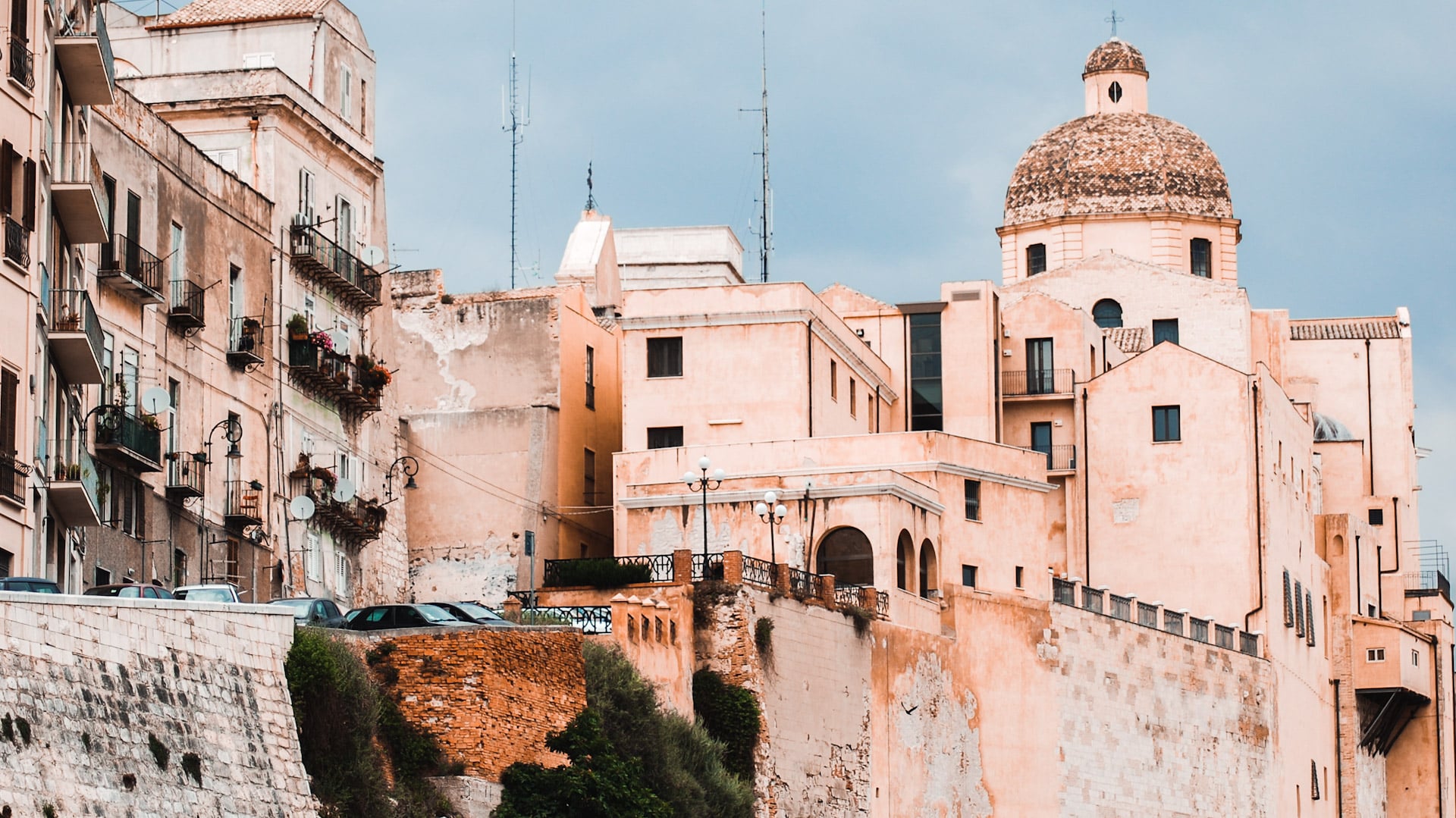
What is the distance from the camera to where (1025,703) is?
59.1 meters

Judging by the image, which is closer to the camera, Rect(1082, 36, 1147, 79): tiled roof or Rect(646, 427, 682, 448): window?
Rect(646, 427, 682, 448): window

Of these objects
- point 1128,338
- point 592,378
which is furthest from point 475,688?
point 1128,338

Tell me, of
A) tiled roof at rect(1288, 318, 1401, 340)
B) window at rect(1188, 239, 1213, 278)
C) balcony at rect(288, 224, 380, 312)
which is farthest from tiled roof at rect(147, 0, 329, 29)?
tiled roof at rect(1288, 318, 1401, 340)

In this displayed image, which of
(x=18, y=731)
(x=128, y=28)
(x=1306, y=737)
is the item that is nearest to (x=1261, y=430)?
(x=1306, y=737)

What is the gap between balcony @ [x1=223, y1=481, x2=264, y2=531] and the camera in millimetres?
48562

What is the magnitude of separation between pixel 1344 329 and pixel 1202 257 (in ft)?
15.1

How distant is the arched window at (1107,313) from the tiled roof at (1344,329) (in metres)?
6.09

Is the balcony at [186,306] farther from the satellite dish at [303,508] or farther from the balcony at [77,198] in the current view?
the balcony at [77,198]

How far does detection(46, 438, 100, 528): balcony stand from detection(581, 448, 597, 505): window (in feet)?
79.3

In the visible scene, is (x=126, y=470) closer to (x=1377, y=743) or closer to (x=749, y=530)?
(x=749, y=530)

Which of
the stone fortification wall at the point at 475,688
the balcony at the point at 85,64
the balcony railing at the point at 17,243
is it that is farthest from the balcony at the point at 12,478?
the balcony at the point at 85,64

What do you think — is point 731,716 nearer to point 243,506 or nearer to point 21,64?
point 243,506

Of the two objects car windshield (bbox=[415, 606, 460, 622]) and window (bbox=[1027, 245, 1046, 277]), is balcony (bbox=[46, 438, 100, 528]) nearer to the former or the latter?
car windshield (bbox=[415, 606, 460, 622])

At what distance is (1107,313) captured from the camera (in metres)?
78.5
